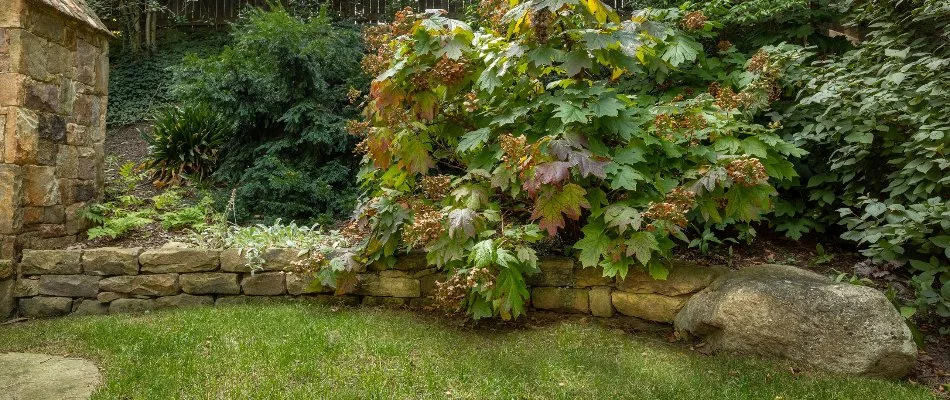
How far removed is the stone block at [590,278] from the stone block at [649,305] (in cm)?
9

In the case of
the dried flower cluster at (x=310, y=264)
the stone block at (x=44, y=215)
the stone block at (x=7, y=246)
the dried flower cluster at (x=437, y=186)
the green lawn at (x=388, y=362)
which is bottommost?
the green lawn at (x=388, y=362)

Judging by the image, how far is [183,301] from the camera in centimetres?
445

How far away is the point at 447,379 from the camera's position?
294 cm

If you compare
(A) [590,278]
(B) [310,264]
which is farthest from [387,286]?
(A) [590,278]

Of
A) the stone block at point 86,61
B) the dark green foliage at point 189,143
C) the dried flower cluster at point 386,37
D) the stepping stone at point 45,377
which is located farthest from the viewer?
the dark green foliage at point 189,143

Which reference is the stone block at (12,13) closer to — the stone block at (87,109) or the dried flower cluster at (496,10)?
the stone block at (87,109)

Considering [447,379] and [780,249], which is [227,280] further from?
[780,249]

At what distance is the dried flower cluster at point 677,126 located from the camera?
3.47m

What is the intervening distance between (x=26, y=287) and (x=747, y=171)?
507cm

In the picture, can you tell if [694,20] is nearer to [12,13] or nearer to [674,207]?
[674,207]

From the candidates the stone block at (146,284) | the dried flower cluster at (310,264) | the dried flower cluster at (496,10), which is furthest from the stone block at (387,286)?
the dried flower cluster at (496,10)

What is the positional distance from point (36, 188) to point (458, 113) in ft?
10.8

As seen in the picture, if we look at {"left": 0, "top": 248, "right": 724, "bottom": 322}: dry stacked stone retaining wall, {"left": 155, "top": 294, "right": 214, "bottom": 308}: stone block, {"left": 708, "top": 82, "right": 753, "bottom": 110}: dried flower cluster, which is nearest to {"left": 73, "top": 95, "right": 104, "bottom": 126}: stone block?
{"left": 0, "top": 248, "right": 724, "bottom": 322}: dry stacked stone retaining wall

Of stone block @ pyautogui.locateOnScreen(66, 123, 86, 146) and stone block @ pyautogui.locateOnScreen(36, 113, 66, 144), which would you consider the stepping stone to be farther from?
stone block @ pyautogui.locateOnScreen(66, 123, 86, 146)
